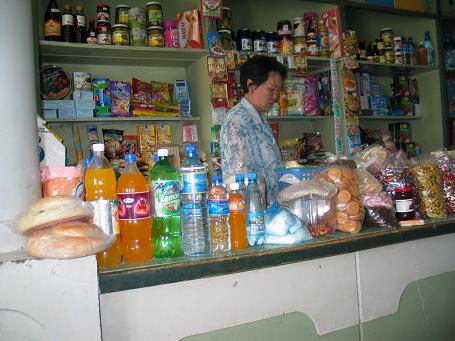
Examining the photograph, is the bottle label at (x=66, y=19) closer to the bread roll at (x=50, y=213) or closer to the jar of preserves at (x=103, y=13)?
the jar of preserves at (x=103, y=13)

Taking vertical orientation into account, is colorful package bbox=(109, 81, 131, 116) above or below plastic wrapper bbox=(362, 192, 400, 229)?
above

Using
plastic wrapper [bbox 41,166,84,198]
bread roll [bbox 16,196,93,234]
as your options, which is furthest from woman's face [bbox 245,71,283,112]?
bread roll [bbox 16,196,93,234]

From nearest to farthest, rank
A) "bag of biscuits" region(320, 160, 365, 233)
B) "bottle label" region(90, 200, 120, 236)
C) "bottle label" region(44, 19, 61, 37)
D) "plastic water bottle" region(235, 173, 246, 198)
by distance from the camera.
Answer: "bottle label" region(90, 200, 120, 236)
"plastic water bottle" region(235, 173, 246, 198)
"bag of biscuits" region(320, 160, 365, 233)
"bottle label" region(44, 19, 61, 37)

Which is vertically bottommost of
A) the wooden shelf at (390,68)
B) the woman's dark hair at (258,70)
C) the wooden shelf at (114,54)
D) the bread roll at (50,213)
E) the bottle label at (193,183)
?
the bread roll at (50,213)

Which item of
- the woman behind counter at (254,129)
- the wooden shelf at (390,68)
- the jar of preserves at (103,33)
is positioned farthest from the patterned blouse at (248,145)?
the wooden shelf at (390,68)

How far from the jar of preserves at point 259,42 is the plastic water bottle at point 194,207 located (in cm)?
211

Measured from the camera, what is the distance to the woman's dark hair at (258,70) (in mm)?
2352

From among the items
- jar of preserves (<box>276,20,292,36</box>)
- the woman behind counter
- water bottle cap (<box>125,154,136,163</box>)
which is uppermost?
jar of preserves (<box>276,20,292,36</box>)

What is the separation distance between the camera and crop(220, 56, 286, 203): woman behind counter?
7.28ft

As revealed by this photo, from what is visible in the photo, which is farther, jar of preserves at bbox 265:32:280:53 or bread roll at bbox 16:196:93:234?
jar of preserves at bbox 265:32:280:53

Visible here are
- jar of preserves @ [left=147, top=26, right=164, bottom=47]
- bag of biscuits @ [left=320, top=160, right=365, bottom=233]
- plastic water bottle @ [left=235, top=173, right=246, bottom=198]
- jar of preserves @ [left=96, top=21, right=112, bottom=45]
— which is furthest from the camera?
jar of preserves @ [left=147, top=26, right=164, bottom=47]

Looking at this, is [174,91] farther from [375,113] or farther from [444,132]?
[444,132]

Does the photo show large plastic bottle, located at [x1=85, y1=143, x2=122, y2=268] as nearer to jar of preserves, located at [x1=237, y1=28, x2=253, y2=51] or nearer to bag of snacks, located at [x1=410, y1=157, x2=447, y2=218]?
bag of snacks, located at [x1=410, y1=157, x2=447, y2=218]

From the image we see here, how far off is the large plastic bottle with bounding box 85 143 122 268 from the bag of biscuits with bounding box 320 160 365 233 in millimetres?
703
